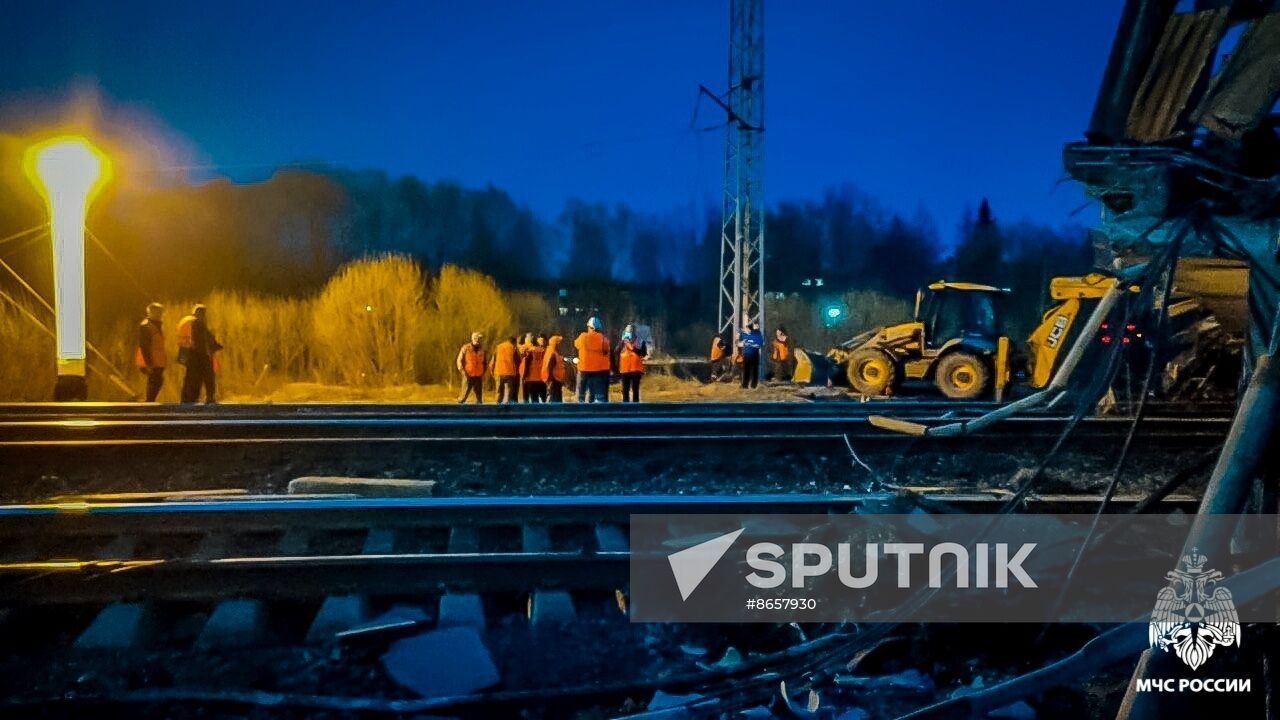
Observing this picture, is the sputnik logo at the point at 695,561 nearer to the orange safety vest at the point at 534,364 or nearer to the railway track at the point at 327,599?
the railway track at the point at 327,599

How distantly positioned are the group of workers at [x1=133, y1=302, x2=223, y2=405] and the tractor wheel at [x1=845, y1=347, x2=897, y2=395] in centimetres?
1295

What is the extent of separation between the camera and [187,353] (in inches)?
524

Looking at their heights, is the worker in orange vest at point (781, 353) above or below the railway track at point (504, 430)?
above

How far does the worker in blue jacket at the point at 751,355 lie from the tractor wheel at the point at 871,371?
221 cm

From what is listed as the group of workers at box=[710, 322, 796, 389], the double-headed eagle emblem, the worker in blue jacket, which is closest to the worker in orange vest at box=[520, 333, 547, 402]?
the worker in blue jacket

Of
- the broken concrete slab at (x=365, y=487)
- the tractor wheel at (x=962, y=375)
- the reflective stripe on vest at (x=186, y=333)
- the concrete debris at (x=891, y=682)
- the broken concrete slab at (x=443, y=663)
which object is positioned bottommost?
the concrete debris at (x=891, y=682)

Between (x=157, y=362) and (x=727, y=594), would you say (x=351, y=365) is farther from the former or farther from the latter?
(x=727, y=594)

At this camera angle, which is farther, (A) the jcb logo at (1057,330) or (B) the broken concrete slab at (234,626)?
(A) the jcb logo at (1057,330)

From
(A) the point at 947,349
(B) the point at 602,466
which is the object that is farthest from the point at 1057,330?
(B) the point at 602,466

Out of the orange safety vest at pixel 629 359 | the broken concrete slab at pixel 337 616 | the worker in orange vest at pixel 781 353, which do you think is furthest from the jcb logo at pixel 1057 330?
the broken concrete slab at pixel 337 616

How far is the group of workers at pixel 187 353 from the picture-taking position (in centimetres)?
1331

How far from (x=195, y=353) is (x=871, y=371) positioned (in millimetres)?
13497

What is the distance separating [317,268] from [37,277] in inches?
960

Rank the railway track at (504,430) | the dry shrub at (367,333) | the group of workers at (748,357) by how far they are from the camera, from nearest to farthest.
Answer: the railway track at (504,430), the group of workers at (748,357), the dry shrub at (367,333)
